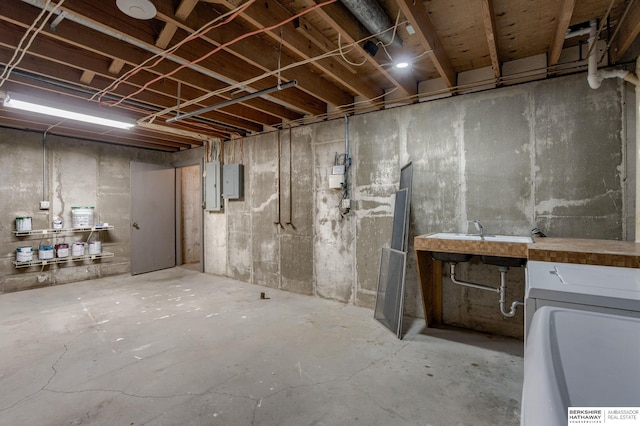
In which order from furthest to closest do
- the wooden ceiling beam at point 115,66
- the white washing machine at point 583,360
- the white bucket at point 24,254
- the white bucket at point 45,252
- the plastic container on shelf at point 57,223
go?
the plastic container on shelf at point 57,223, the white bucket at point 45,252, the white bucket at point 24,254, the wooden ceiling beam at point 115,66, the white washing machine at point 583,360

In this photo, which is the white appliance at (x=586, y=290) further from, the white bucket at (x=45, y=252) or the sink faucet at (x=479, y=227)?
Result: the white bucket at (x=45, y=252)

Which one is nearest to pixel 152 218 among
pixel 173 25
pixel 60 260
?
pixel 60 260

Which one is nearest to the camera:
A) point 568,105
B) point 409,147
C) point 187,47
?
point 187,47

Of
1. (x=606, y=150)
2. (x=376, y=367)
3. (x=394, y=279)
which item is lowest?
(x=376, y=367)

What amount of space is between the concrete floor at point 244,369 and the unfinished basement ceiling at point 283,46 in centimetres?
246

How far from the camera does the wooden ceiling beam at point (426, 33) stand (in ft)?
6.36

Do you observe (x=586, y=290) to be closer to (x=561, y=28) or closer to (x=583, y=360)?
(x=583, y=360)

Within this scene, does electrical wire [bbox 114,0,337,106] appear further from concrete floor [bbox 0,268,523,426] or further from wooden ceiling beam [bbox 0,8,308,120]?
concrete floor [bbox 0,268,523,426]

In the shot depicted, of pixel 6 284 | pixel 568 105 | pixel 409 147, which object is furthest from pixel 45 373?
pixel 568 105

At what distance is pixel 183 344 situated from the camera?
2.83 metres

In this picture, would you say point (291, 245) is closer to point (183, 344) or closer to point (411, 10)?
point (183, 344)

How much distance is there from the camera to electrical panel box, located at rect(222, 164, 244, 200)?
5.14m

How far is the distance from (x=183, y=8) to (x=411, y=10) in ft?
5.01

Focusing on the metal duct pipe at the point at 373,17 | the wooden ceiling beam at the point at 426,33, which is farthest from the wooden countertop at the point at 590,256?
the metal duct pipe at the point at 373,17
